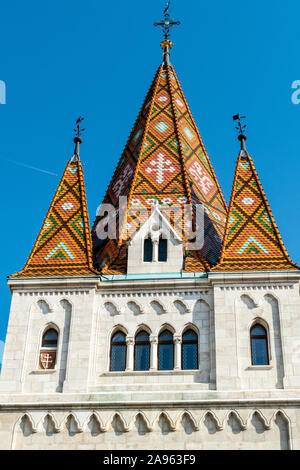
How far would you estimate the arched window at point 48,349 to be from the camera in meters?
18.9

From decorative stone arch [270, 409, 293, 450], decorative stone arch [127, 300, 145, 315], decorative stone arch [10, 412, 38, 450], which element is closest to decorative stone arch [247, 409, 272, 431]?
decorative stone arch [270, 409, 293, 450]

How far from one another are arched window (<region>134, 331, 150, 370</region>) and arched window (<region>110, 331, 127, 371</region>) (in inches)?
Result: 10.6

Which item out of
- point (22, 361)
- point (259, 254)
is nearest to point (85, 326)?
point (22, 361)

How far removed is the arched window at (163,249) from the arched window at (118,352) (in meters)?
2.42

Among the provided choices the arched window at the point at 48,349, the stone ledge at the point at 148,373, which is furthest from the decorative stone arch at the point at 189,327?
the arched window at the point at 48,349

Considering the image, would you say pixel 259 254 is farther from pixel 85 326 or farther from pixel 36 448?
pixel 36 448

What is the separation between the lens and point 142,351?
1905cm

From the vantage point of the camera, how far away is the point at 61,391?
720 inches

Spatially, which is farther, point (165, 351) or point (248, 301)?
point (248, 301)

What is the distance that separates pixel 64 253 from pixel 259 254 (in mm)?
4685

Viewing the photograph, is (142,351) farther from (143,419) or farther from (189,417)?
(189,417)

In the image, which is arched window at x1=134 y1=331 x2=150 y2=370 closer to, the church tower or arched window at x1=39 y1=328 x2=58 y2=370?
the church tower

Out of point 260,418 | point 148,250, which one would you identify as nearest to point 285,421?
point 260,418

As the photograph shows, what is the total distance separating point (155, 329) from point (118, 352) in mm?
974
